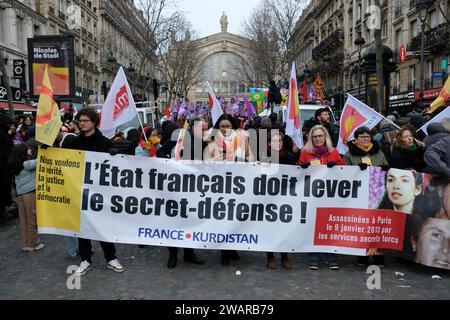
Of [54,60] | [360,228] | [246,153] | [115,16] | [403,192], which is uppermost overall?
[115,16]

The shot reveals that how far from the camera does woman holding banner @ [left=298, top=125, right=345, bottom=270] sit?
206 inches

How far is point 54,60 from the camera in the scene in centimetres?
1387

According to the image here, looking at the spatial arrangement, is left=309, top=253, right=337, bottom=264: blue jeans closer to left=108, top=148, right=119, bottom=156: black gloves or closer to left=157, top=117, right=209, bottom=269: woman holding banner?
left=157, top=117, right=209, bottom=269: woman holding banner

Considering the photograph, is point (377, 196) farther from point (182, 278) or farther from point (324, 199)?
point (182, 278)

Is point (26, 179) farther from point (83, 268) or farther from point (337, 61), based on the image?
point (337, 61)

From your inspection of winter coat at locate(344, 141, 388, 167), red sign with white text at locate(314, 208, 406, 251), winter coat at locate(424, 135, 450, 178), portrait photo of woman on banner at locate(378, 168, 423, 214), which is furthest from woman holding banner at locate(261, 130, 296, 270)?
winter coat at locate(424, 135, 450, 178)

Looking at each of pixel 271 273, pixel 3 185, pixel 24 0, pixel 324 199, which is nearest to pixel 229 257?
pixel 271 273

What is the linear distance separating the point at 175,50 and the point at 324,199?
5082 cm

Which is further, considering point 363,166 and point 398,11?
point 398,11

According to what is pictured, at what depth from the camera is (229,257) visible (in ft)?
17.8

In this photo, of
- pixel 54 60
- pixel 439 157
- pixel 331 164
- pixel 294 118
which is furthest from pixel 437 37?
pixel 331 164

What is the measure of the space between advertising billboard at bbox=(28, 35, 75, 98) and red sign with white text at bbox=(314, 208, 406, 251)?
10.5 metres

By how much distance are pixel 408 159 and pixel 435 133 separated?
1.45 ft
